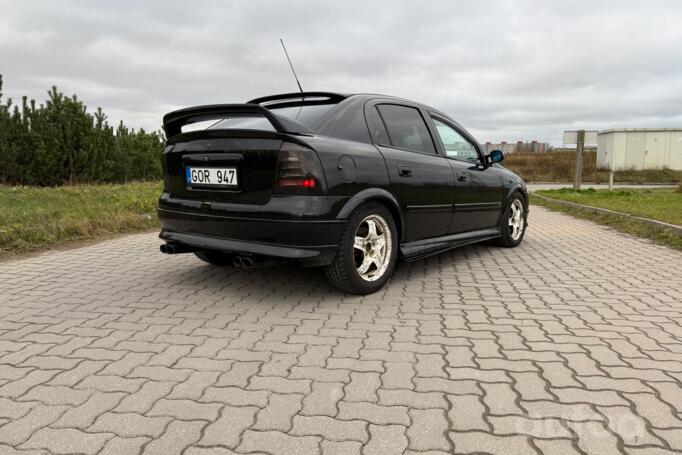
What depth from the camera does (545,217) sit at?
10.1 meters

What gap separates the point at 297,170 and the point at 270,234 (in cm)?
48

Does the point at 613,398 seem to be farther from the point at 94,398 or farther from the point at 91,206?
the point at 91,206

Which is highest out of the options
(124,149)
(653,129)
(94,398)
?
(653,129)

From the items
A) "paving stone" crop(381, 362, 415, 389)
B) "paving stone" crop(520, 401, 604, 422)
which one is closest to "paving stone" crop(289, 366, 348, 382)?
"paving stone" crop(381, 362, 415, 389)

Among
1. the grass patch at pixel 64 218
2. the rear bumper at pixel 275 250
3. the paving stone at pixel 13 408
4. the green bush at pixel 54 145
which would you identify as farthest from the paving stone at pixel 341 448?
the green bush at pixel 54 145

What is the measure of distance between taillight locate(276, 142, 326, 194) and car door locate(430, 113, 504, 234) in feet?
6.24

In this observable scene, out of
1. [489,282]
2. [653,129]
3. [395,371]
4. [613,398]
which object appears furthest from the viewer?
[653,129]

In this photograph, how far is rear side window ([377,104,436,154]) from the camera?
427 cm

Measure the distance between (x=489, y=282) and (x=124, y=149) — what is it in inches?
686

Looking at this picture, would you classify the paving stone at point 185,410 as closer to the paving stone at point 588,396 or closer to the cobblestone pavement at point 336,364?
the cobblestone pavement at point 336,364

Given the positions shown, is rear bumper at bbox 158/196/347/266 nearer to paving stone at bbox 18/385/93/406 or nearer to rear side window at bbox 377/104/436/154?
rear side window at bbox 377/104/436/154

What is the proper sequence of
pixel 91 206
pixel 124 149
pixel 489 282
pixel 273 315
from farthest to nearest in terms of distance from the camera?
pixel 124 149 < pixel 91 206 < pixel 489 282 < pixel 273 315

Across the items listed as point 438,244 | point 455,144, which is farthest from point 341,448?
point 455,144

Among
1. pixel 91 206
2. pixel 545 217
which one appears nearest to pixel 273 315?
pixel 91 206
